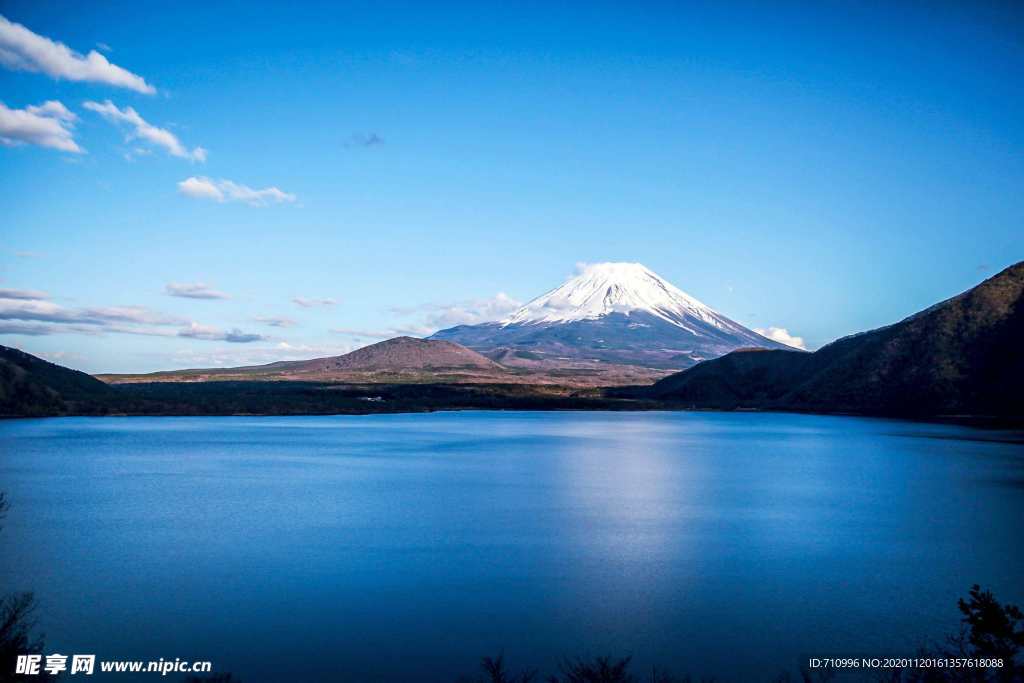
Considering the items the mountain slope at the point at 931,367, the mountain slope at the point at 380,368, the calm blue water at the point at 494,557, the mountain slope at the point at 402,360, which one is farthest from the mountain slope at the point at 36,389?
the mountain slope at the point at 402,360

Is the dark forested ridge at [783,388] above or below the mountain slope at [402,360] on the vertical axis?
below

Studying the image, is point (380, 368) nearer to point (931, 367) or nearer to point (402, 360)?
point (402, 360)

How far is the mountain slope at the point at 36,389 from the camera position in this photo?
228 ft

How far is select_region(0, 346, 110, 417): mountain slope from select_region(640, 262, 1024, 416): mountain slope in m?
73.0

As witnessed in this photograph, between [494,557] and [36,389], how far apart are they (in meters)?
69.2

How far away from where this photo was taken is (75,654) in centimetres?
1174

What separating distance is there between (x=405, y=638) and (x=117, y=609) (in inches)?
213

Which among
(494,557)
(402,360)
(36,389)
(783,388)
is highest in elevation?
(402,360)

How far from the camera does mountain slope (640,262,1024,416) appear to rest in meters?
67.9

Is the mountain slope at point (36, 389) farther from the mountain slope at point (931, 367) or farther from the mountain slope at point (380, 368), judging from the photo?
the mountain slope at point (931, 367)

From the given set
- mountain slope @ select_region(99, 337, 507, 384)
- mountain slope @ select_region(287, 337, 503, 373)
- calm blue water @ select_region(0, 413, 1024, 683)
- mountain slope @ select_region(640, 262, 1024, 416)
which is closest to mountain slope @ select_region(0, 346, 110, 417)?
calm blue water @ select_region(0, 413, 1024, 683)

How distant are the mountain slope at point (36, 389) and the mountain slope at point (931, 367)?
239ft

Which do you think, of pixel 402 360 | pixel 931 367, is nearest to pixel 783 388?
pixel 931 367

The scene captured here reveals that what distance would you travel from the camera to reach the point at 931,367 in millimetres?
73562
